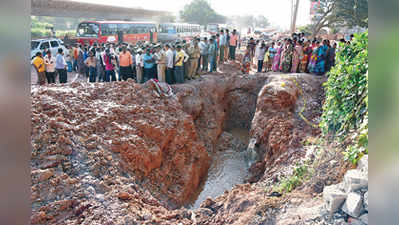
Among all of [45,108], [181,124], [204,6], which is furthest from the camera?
[204,6]

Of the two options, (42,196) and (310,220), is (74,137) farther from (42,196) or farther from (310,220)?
(310,220)

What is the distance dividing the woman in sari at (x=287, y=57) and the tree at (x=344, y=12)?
9.82 meters

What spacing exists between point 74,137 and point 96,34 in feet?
46.7

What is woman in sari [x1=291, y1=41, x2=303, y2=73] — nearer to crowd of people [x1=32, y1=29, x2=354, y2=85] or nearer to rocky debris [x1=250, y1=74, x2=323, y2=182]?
crowd of people [x1=32, y1=29, x2=354, y2=85]

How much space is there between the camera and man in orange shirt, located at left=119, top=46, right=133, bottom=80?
32.3ft

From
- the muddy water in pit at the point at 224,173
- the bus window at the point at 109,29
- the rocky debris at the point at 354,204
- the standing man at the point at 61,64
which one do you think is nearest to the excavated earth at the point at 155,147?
the muddy water in pit at the point at 224,173

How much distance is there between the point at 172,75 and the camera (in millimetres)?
10711

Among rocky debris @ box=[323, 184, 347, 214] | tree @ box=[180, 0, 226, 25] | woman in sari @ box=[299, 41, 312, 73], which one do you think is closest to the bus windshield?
woman in sari @ box=[299, 41, 312, 73]

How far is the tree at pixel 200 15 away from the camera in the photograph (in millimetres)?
49406

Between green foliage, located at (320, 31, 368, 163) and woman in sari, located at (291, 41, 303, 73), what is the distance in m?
5.53

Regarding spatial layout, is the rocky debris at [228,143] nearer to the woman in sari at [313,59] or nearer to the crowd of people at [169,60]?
the crowd of people at [169,60]

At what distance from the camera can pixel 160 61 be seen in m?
9.97

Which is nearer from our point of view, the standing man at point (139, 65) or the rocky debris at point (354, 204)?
the rocky debris at point (354, 204)
